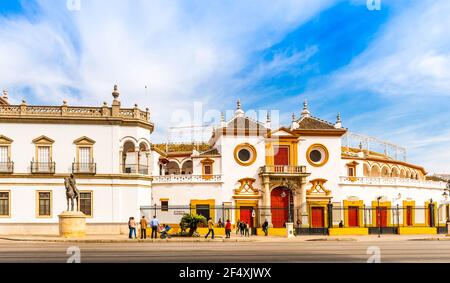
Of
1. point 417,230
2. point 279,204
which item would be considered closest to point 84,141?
point 279,204

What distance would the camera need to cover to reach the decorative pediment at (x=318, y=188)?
140 feet

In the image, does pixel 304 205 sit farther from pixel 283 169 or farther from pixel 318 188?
pixel 283 169

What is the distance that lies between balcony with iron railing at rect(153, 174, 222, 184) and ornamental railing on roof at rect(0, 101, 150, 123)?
6.10 metres

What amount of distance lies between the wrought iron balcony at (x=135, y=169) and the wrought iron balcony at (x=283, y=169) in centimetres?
947

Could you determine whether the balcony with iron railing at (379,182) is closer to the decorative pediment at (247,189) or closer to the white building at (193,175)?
the white building at (193,175)

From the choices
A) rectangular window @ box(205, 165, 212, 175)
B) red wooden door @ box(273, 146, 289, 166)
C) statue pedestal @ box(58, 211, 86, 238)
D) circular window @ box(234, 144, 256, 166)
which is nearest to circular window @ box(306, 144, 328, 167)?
red wooden door @ box(273, 146, 289, 166)

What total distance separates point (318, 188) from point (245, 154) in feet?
22.1

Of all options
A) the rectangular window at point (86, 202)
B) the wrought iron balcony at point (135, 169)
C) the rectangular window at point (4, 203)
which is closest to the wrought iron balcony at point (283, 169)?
the wrought iron balcony at point (135, 169)

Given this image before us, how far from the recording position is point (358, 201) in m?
43.0

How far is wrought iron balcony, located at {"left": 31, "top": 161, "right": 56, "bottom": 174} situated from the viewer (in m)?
34.7

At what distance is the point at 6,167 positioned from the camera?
34.5 m
